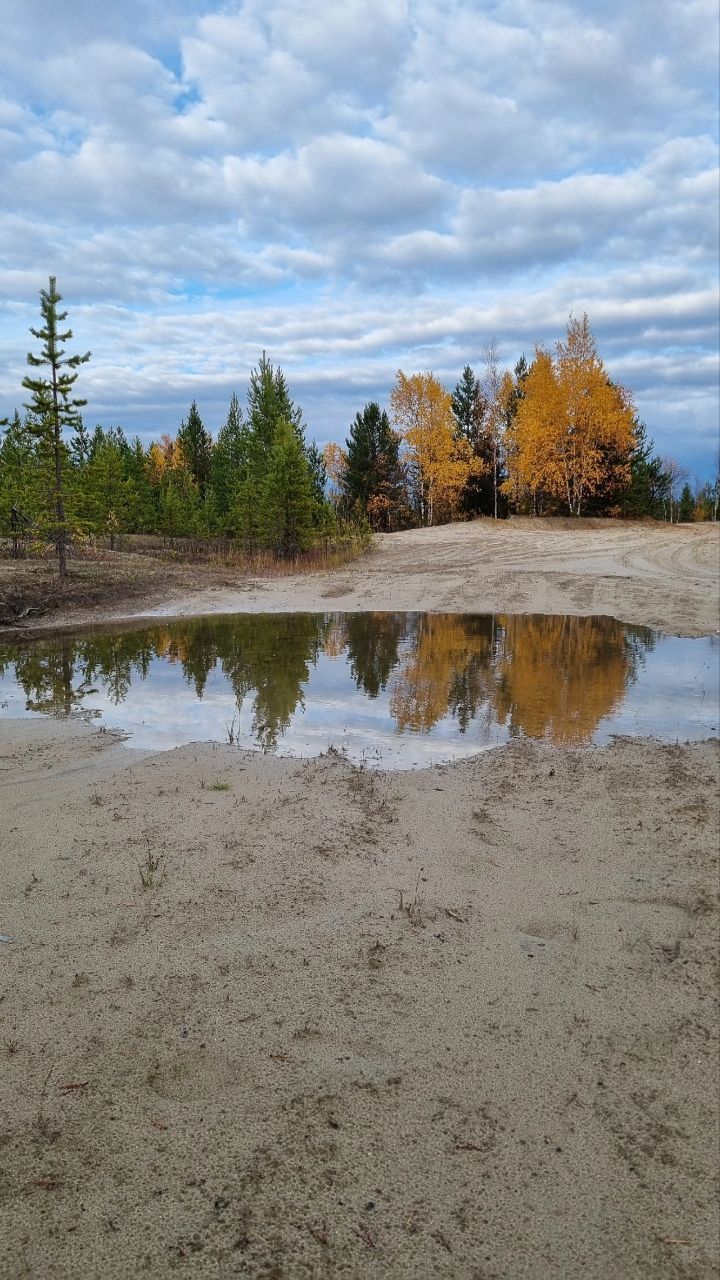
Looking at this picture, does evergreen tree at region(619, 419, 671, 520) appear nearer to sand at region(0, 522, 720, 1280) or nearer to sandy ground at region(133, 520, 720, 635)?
sandy ground at region(133, 520, 720, 635)

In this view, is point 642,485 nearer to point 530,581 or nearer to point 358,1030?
point 530,581

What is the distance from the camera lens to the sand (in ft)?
6.72

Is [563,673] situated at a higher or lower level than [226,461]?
lower

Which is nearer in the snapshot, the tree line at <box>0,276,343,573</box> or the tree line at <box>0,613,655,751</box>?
the tree line at <box>0,613,655,751</box>

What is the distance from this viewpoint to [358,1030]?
2832 millimetres

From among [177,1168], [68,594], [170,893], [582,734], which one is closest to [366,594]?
[68,594]

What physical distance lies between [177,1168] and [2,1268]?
0.51 m

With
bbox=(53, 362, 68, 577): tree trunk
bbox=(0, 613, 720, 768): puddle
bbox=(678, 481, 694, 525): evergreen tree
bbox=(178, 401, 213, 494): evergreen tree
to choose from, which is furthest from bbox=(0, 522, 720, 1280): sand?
bbox=(678, 481, 694, 525): evergreen tree

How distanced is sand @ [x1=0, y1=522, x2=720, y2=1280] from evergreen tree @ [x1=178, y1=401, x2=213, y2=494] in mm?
57602

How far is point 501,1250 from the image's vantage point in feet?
6.55

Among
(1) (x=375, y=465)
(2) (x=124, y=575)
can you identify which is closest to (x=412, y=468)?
(1) (x=375, y=465)

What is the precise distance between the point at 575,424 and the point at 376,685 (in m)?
30.6

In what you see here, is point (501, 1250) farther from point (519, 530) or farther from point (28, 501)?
point (519, 530)

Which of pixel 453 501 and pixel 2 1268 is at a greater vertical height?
pixel 453 501
